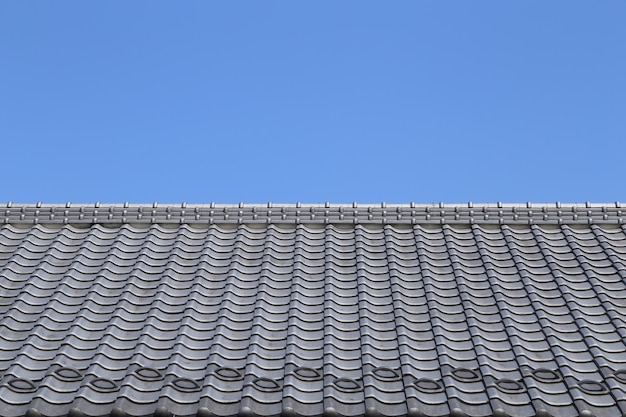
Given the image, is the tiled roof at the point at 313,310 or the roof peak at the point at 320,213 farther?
the roof peak at the point at 320,213

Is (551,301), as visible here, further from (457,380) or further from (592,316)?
(457,380)

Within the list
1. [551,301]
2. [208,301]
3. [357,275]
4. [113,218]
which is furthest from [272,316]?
[113,218]

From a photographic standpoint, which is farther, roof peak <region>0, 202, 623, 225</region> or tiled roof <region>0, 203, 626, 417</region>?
roof peak <region>0, 202, 623, 225</region>

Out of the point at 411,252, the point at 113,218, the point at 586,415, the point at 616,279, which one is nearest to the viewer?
the point at 586,415

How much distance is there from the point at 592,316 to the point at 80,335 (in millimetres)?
3818

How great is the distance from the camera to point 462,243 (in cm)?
887

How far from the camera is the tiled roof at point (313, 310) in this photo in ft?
19.1

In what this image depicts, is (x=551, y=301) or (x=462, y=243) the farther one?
(x=462, y=243)

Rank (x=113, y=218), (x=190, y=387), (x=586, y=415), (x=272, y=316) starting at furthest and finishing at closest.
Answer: (x=113, y=218) → (x=272, y=316) → (x=190, y=387) → (x=586, y=415)

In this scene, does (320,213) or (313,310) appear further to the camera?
(320,213)

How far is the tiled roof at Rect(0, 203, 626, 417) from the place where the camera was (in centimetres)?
582

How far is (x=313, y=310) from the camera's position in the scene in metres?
7.31

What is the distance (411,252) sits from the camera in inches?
340

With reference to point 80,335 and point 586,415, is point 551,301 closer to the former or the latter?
point 586,415
